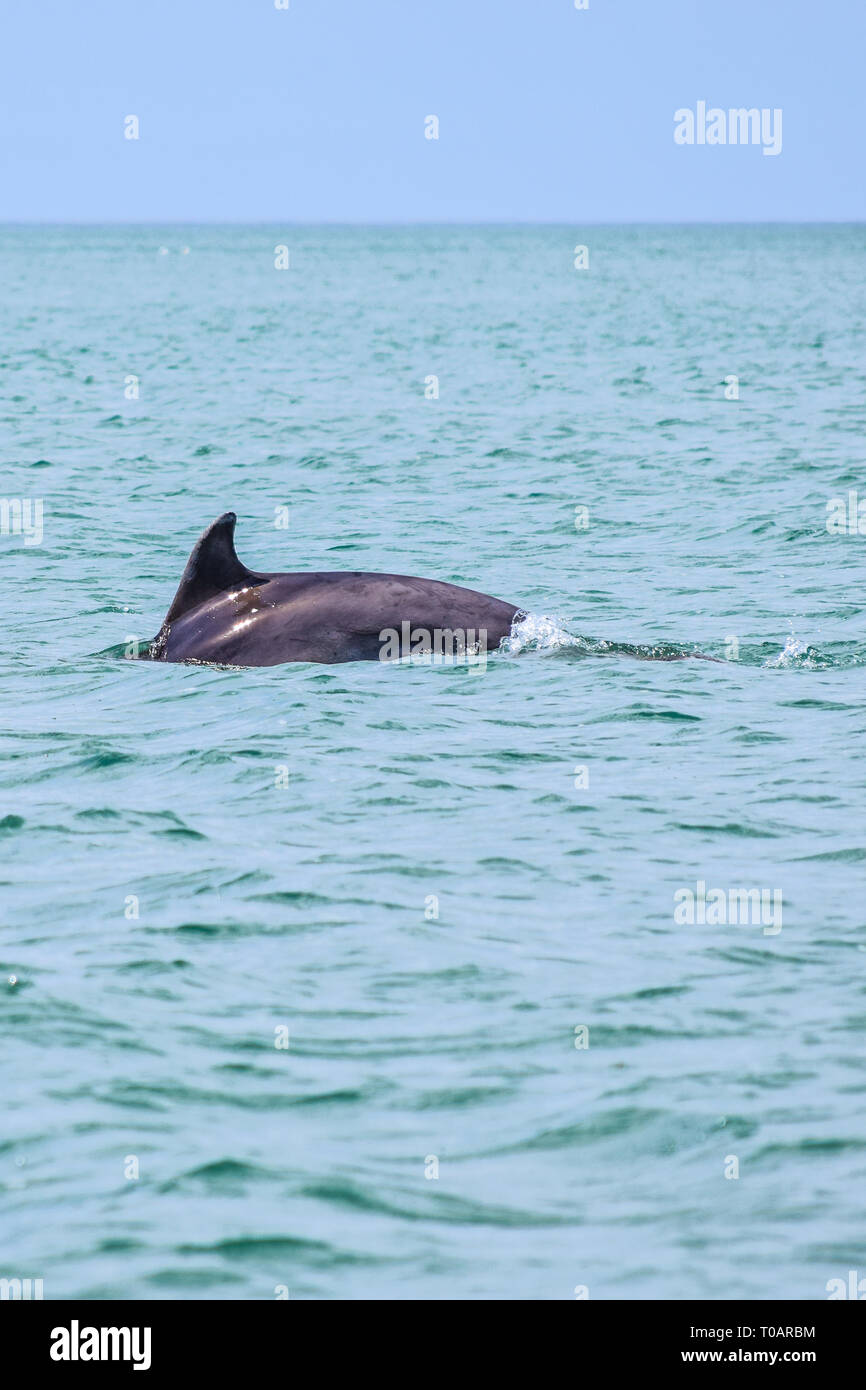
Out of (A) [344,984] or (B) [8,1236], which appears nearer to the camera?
(B) [8,1236]

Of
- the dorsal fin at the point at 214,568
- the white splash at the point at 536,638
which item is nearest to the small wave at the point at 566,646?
the white splash at the point at 536,638

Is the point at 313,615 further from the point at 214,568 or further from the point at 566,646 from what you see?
the point at 566,646

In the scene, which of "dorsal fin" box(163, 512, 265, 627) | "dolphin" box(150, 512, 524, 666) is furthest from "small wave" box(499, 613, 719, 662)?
"dorsal fin" box(163, 512, 265, 627)

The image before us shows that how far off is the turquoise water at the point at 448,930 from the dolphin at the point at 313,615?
0.21 meters

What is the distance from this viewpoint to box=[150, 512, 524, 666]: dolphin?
14.5 m

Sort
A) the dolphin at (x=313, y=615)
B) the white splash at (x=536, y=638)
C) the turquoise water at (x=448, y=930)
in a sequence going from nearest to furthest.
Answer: the turquoise water at (x=448, y=930) → the dolphin at (x=313, y=615) → the white splash at (x=536, y=638)

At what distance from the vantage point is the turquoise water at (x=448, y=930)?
21.9 feet

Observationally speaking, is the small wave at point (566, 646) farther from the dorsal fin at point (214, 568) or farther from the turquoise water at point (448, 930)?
the dorsal fin at point (214, 568)

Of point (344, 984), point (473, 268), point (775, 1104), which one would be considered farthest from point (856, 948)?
point (473, 268)

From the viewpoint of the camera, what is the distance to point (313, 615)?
14.5m
